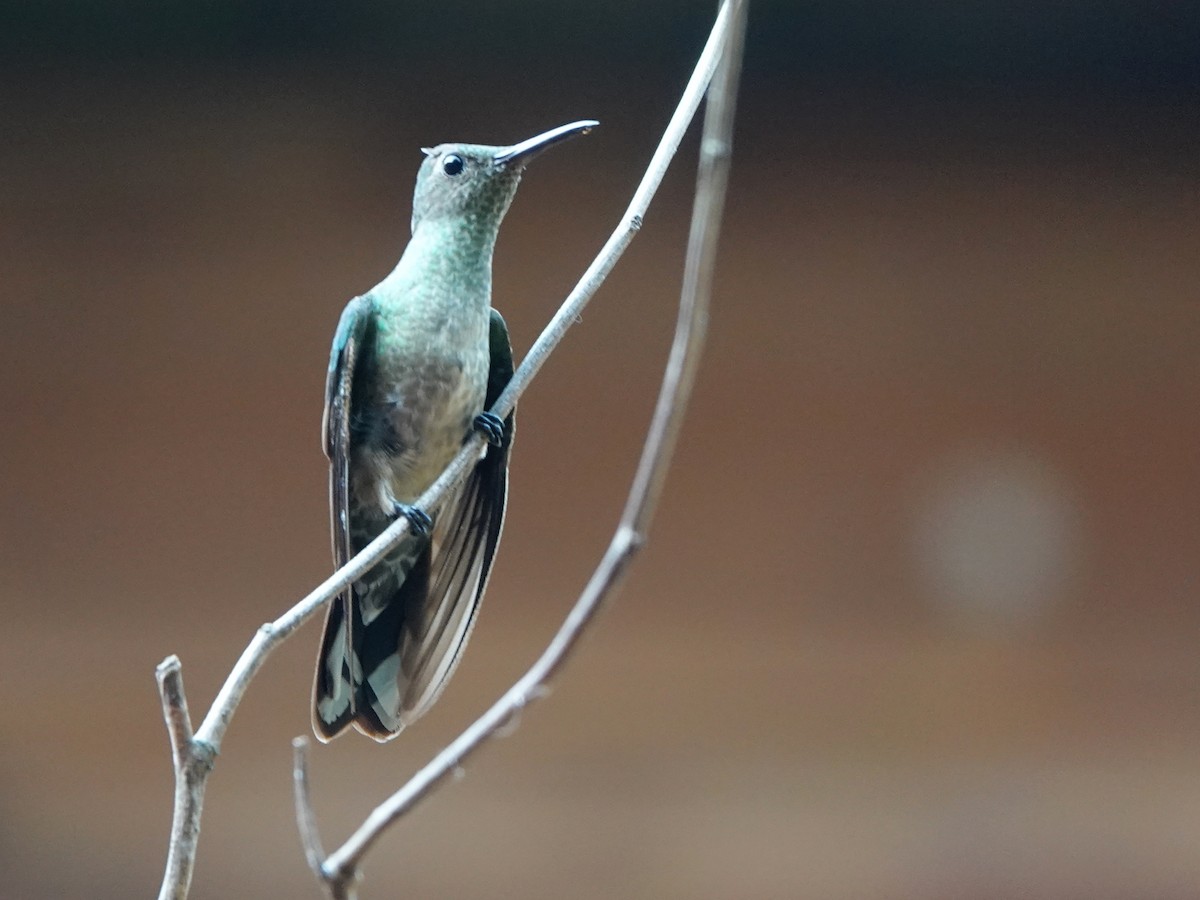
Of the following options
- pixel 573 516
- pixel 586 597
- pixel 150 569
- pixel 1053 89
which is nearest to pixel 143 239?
pixel 150 569

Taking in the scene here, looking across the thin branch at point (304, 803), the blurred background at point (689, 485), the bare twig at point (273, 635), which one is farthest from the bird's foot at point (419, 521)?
the blurred background at point (689, 485)

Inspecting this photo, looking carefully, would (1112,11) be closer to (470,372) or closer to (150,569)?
(470,372)

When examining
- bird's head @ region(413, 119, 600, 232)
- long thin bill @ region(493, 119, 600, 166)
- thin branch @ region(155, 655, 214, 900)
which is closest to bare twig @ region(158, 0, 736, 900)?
thin branch @ region(155, 655, 214, 900)

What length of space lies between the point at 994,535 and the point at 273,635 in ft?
7.93

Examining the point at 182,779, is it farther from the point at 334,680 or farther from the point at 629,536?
the point at 334,680

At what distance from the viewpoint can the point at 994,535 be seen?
124 inches

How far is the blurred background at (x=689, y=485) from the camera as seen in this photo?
3035 millimetres

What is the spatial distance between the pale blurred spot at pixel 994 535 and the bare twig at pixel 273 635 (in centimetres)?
192

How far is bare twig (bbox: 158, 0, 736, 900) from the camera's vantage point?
2.62 feet

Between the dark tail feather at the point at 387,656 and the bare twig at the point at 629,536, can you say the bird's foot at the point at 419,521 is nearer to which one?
the dark tail feather at the point at 387,656

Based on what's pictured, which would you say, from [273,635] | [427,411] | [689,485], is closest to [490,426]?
[427,411]

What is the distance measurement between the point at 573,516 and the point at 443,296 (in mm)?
1248

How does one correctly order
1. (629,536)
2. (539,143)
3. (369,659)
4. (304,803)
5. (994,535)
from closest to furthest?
(629,536), (304,803), (539,143), (369,659), (994,535)

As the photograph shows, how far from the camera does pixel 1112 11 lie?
8.70ft
